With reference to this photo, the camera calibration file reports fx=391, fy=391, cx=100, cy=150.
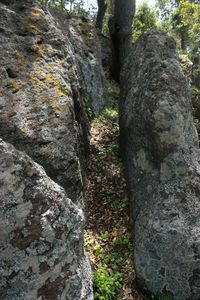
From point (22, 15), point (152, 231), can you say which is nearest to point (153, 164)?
point (152, 231)

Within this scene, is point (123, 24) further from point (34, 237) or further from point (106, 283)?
point (34, 237)

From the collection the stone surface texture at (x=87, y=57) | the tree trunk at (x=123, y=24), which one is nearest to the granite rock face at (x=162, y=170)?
the stone surface texture at (x=87, y=57)

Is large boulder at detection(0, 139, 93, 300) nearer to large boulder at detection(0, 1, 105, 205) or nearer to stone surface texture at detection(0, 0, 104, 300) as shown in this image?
stone surface texture at detection(0, 0, 104, 300)

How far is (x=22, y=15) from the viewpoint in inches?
271

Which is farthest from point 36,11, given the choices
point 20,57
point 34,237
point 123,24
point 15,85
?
point 123,24

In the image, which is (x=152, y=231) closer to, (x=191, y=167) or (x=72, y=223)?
(x=191, y=167)

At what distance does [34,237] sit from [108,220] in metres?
2.96

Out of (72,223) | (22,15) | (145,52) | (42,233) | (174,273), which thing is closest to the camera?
(42,233)

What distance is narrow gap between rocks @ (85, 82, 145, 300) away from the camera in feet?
17.7

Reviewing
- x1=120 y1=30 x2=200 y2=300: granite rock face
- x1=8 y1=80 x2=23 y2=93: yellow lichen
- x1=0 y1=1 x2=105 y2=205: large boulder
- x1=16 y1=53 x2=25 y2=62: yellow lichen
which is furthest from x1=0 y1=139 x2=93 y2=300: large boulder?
x1=16 y1=53 x2=25 y2=62: yellow lichen

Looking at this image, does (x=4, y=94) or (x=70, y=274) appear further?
(x=4, y=94)

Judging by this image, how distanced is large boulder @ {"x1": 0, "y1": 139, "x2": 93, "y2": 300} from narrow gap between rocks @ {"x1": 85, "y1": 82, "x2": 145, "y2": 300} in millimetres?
1353

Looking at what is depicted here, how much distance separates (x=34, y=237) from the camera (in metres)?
3.75

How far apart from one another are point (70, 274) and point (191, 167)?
296 cm
